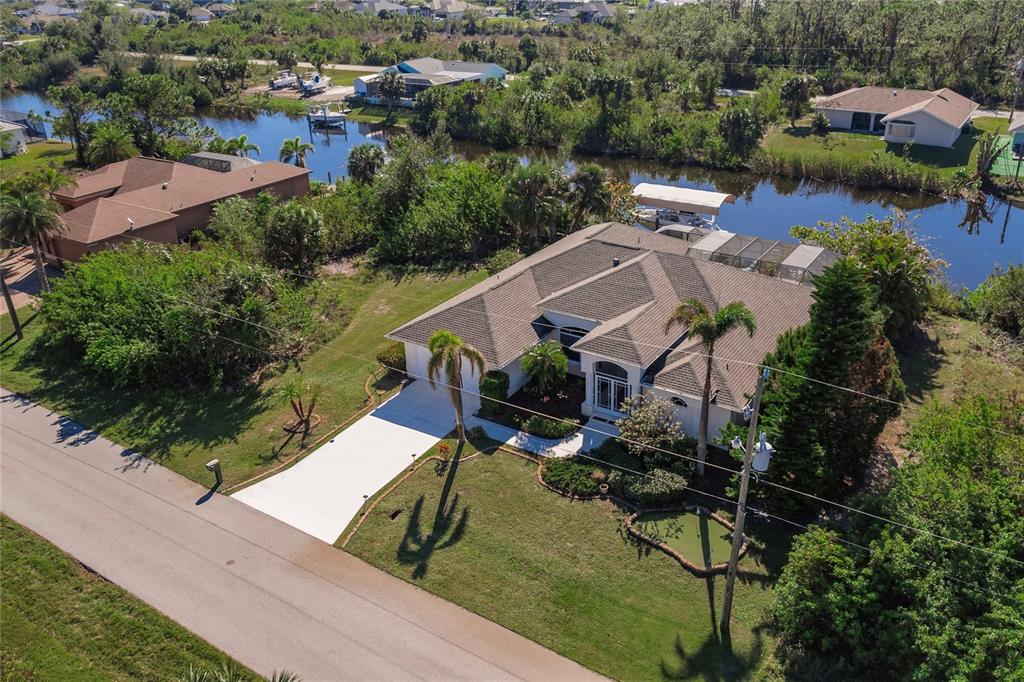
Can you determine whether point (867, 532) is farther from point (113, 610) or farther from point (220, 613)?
point (113, 610)

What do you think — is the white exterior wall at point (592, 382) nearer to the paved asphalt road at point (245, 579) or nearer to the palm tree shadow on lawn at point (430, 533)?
the palm tree shadow on lawn at point (430, 533)

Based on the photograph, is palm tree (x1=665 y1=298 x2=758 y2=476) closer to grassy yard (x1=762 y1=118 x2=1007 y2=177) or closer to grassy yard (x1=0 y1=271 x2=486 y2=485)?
grassy yard (x1=0 y1=271 x2=486 y2=485)

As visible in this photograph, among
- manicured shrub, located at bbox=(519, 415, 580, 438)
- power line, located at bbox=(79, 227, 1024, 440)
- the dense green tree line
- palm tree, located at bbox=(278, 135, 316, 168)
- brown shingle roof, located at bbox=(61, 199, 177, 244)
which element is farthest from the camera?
palm tree, located at bbox=(278, 135, 316, 168)


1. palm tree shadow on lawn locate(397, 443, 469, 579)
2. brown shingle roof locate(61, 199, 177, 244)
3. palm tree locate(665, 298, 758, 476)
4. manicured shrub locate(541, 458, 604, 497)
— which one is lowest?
palm tree shadow on lawn locate(397, 443, 469, 579)

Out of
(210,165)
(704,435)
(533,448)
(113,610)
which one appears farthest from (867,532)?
Result: (210,165)

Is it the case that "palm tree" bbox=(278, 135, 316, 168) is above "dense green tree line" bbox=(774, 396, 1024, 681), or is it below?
above

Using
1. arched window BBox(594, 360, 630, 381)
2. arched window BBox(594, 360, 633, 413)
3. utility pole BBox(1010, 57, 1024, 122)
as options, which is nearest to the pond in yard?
arched window BBox(594, 360, 633, 413)

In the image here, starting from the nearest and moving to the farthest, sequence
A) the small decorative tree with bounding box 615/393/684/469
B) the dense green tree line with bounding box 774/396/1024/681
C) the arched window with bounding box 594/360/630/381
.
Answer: the dense green tree line with bounding box 774/396/1024/681 → the small decorative tree with bounding box 615/393/684/469 → the arched window with bounding box 594/360/630/381

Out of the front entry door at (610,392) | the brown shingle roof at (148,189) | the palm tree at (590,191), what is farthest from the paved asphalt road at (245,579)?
the palm tree at (590,191)
